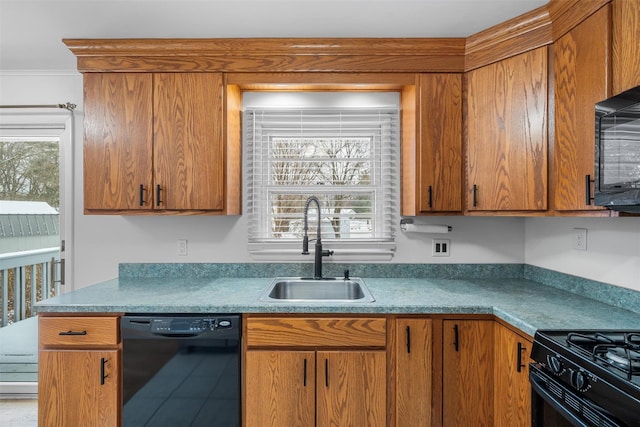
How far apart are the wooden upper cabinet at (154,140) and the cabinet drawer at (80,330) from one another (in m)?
0.69

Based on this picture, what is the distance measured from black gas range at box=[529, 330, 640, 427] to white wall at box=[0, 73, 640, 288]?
1.12m

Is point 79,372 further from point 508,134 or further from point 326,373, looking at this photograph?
point 508,134

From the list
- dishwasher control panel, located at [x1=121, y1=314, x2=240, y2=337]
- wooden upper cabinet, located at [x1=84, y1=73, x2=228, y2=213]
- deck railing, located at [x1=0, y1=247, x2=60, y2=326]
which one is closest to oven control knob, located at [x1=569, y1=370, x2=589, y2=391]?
dishwasher control panel, located at [x1=121, y1=314, x2=240, y2=337]

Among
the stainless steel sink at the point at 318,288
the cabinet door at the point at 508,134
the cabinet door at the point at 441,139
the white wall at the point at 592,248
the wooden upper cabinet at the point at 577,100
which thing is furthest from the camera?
the stainless steel sink at the point at 318,288

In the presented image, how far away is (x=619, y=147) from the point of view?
122cm

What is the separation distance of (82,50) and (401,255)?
2370 mm

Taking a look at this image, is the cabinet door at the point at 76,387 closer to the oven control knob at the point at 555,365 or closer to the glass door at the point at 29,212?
the glass door at the point at 29,212

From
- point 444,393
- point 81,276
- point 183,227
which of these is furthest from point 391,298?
point 81,276

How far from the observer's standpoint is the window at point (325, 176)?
2420 mm

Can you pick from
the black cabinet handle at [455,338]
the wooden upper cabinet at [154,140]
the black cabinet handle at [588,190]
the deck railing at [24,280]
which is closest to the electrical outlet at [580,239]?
the black cabinet handle at [588,190]

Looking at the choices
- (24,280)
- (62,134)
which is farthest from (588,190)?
(24,280)

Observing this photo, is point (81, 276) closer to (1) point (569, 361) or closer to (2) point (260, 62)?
(2) point (260, 62)

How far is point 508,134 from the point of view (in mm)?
1904

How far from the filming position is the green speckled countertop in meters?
1.54
